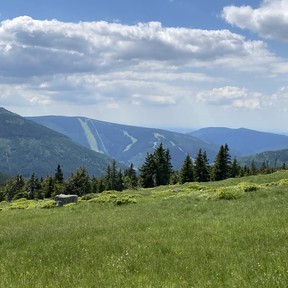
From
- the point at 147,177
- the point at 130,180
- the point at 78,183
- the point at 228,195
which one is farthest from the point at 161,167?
the point at 228,195

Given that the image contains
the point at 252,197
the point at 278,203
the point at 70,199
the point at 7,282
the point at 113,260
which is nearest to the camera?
the point at 7,282

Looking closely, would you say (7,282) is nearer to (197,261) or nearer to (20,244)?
(197,261)

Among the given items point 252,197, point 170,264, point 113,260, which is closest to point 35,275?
point 113,260

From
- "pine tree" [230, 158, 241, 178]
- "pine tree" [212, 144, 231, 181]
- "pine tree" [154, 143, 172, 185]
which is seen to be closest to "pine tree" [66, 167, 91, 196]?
"pine tree" [154, 143, 172, 185]

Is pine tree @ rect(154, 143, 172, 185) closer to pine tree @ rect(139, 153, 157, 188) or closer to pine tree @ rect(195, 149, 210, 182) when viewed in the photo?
pine tree @ rect(139, 153, 157, 188)

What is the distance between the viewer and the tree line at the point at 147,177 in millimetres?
103938

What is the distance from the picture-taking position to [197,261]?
10.1 m

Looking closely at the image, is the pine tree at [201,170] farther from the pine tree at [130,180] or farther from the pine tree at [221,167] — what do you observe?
the pine tree at [130,180]

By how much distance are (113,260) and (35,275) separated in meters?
2.21

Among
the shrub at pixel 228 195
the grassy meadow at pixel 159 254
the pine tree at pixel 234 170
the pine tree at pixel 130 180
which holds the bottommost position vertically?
the pine tree at pixel 130 180

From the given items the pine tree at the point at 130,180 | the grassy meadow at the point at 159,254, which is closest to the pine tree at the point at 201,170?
the pine tree at the point at 130,180

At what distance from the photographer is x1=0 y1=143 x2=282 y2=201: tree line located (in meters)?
104

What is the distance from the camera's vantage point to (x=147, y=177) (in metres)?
106

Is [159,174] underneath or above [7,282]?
underneath
